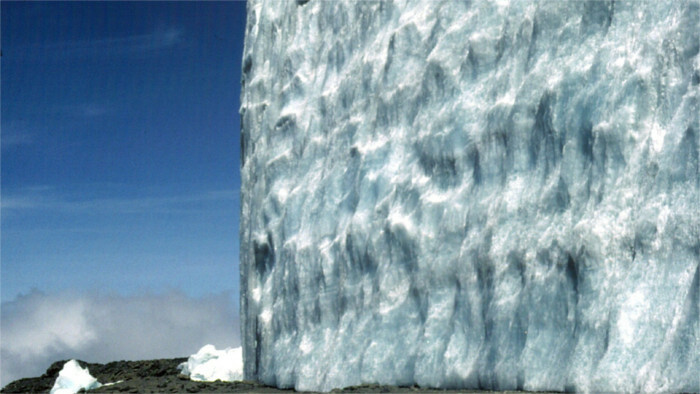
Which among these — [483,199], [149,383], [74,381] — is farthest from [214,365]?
[483,199]

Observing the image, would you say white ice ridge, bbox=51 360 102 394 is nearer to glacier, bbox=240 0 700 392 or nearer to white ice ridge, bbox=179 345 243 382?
white ice ridge, bbox=179 345 243 382

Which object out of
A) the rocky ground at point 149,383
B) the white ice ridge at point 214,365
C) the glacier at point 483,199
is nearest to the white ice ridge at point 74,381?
the rocky ground at point 149,383

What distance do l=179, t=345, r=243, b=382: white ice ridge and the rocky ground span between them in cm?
27

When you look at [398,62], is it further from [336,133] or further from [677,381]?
[677,381]

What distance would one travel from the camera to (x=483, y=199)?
7.54 m

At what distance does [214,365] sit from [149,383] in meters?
1.24

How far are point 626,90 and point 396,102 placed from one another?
2.63 meters

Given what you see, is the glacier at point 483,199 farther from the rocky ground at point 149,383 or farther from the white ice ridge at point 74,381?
the white ice ridge at point 74,381

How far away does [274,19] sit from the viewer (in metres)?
11.1

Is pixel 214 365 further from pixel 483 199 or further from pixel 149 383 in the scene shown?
pixel 483 199

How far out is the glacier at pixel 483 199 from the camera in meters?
6.33

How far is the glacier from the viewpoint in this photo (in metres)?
6.33

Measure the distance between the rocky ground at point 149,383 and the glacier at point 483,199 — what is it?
286 mm

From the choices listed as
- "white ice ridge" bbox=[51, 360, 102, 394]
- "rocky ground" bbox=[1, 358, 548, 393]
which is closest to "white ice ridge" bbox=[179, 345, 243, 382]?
"rocky ground" bbox=[1, 358, 548, 393]
